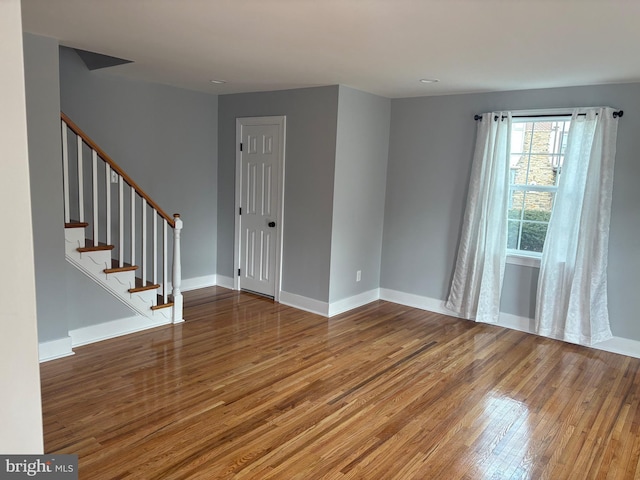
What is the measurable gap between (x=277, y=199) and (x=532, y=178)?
2710 millimetres

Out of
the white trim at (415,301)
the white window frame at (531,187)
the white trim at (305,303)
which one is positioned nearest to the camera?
the white window frame at (531,187)

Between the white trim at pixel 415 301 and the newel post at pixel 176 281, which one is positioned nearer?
the newel post at pixel 176 281

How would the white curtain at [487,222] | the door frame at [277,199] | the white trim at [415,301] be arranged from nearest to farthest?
the white curtain at [487,222]
the door frame at [277,199]
the white trim at [415,301]

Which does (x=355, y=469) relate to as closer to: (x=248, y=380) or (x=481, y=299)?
(x=248, y=380)

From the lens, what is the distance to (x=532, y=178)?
15.5 ft

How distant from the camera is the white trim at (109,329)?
12.8 feet

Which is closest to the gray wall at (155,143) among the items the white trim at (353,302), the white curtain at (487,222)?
the white trim at (353,302)

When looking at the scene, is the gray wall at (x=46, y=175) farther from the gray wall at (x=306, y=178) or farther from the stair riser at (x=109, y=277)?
the gray wall at (x=306, y=178)

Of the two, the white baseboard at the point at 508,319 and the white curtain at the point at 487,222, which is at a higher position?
the white curtain at the point at 487,222

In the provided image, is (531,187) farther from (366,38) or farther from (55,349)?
(55,349)

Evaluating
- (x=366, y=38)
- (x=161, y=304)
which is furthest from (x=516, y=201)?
(x=161, y=304)

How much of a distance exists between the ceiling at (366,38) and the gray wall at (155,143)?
0.59 m

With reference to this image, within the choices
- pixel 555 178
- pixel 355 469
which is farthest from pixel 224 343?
pixel 555 178

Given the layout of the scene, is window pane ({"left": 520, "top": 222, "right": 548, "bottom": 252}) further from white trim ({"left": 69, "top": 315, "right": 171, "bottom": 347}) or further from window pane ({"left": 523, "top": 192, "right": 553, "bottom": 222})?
white trim ({"left": 69, "top": 315, "right": 171, "bottom": 347})
